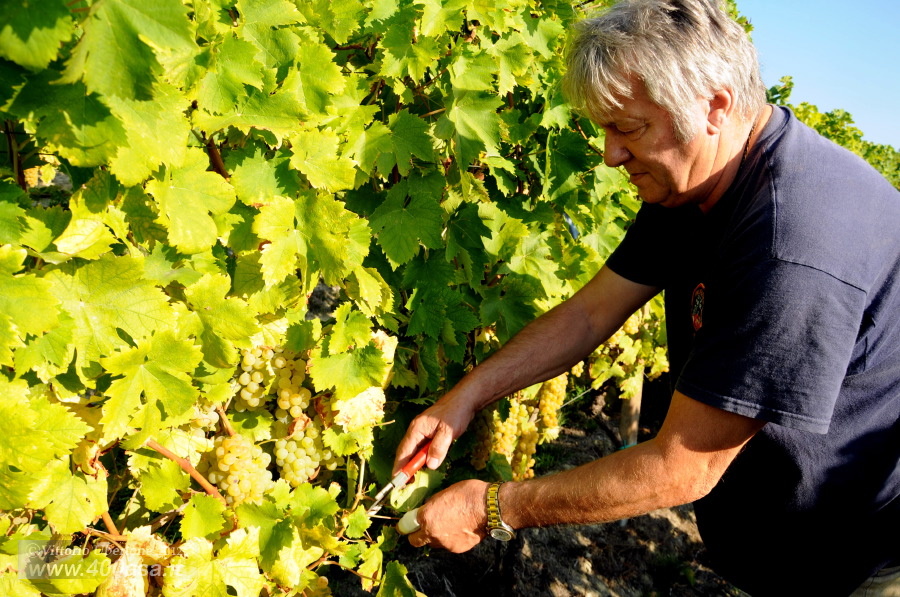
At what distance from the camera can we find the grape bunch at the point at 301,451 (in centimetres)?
191

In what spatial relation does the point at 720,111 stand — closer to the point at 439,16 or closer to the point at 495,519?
the point at 439,16

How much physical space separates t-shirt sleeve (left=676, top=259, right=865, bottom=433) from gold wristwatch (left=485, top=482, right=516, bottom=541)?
59 centimetres

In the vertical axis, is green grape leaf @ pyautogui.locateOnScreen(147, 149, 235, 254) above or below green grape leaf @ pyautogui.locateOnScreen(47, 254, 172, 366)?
above

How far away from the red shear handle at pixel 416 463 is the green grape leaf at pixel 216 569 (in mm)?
476

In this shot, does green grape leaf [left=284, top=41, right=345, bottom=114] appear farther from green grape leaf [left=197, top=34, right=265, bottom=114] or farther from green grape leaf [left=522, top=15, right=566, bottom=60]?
green grape leaf [left=522, top=15, right=566, bottom=60]

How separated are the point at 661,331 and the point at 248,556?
3.44 meters

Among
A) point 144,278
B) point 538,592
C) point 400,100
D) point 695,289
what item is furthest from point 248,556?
point 538,592

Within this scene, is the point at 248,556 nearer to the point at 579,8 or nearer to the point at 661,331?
the point at 579,8

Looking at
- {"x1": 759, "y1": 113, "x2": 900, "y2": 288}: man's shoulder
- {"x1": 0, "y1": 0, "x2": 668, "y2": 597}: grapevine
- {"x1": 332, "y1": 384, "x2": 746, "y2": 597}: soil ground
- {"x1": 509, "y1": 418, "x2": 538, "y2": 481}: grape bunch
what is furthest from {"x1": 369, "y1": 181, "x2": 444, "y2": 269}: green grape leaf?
{"x1": 332, "y1": 384, "x2": 746, "y2": 597}: soil ground

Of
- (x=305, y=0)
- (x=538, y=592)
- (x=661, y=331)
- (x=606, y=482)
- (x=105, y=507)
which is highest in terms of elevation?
(x=305, y=0)

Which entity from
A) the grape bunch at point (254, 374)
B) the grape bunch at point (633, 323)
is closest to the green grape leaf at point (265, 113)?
the grape bunch at point (254, 374)

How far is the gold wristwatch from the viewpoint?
1791 millimetres

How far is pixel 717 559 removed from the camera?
2.32 meters

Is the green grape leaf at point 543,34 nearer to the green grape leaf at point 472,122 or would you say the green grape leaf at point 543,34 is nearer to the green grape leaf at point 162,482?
the green grape leaf at point 472,122
